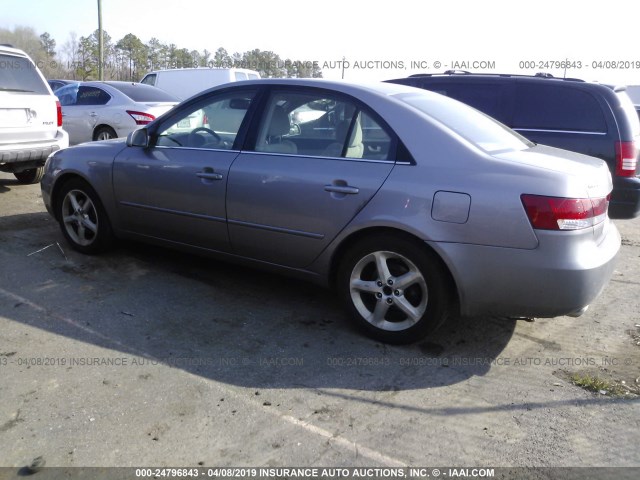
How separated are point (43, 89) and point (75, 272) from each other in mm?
3617

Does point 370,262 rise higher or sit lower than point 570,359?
higher

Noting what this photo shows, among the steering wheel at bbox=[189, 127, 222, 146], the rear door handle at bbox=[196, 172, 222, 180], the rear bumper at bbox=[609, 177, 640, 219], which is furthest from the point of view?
the rear bumper at bbox=[609, 177, 640, 219]

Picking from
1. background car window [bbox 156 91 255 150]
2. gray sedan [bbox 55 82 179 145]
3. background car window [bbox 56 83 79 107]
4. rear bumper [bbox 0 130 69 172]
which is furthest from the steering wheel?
background car window [bbox 56 83 79 107]

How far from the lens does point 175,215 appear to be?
14.9ft

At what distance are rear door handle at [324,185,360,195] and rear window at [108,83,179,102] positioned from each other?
305 inches

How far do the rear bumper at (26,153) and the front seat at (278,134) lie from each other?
13.2 feet

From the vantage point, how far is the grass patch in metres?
3.28

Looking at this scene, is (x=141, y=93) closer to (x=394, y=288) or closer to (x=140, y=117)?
(x=140, y=117)

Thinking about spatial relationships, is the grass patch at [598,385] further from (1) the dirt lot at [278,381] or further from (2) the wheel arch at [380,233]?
(2) the wheel arch at [380,233]

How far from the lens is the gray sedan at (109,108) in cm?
1021

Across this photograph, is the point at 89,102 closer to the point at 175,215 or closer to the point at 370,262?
the point at 175,215

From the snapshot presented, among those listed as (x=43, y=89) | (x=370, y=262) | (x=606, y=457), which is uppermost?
(x=43, y=89)

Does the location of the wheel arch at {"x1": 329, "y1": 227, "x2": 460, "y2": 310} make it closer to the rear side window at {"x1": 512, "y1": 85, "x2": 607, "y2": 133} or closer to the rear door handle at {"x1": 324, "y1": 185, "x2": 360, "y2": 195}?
the rear door handle at {"x1": 324, "y1": 185, "x2": 360, "y2": 195}

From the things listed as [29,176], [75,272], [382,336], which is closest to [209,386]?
[382,336]
